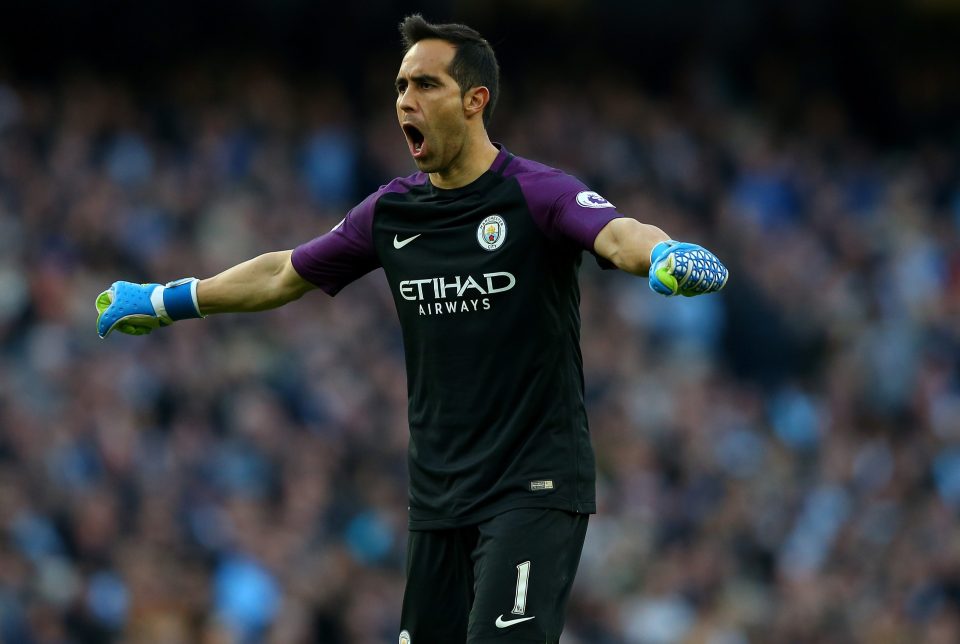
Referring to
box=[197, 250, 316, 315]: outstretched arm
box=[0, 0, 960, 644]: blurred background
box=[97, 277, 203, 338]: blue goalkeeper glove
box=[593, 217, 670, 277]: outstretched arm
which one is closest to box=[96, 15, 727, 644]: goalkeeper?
box=[593, 217, 670, 277]: outstretched arm

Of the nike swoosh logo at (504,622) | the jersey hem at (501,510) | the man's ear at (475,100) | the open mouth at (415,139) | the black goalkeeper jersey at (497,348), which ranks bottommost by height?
the nike swoosh logo at (504,622)

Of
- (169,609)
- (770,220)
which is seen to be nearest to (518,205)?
(169,609)

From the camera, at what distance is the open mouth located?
604 centimetres

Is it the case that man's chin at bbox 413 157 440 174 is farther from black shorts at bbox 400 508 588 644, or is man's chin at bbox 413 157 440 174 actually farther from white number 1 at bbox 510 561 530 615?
white number 1 at bbox 510 561 530 615

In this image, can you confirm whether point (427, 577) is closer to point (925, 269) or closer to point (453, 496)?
point (453, 496)

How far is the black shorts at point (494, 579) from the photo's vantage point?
5.74 meters

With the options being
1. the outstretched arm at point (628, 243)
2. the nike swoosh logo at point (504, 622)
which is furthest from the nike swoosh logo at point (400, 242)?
the nike swoosh logo at point (504, 622)

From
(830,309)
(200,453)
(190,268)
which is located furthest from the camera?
(830,309)

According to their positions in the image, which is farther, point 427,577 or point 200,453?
point 200,453

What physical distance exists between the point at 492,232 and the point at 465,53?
0.69 m

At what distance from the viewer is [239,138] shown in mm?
16422

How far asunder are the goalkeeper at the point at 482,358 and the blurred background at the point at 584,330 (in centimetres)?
559

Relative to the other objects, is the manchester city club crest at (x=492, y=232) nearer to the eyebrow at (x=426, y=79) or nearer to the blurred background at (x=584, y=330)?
the eyebrow at (x=426, y=79)

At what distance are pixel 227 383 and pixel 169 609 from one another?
8.08 ft
